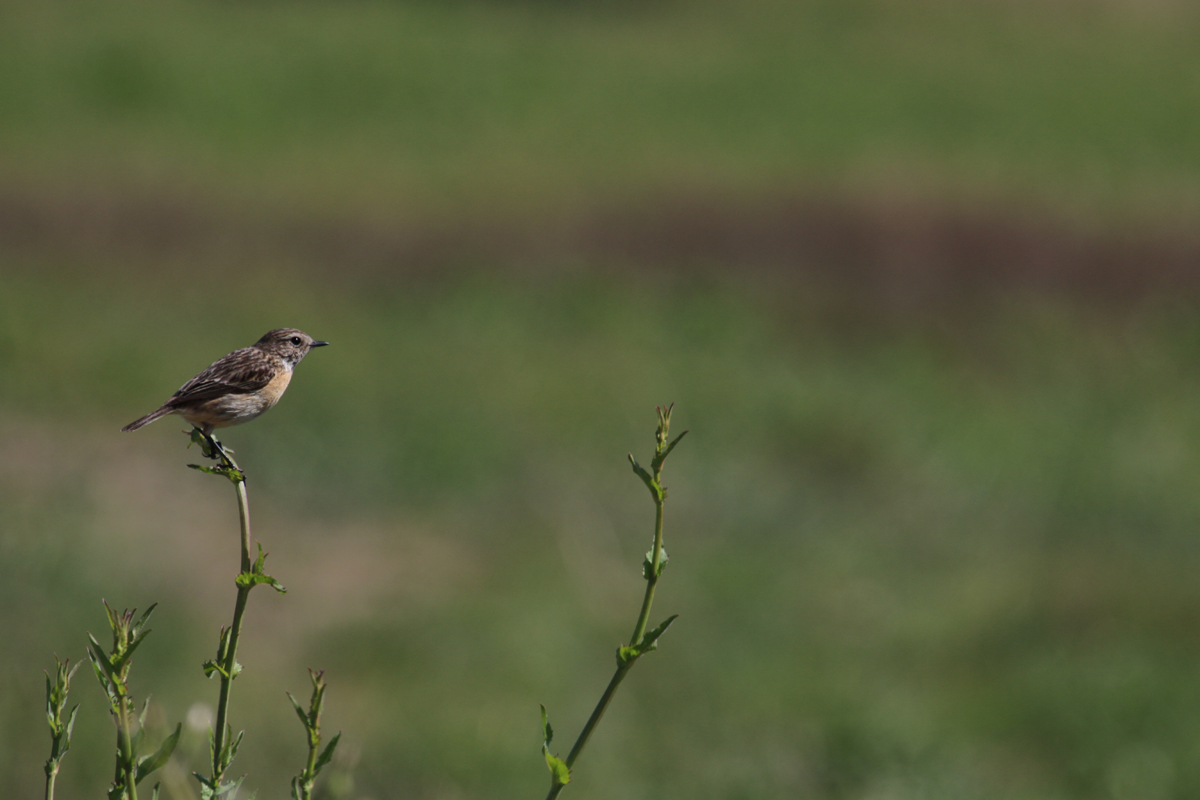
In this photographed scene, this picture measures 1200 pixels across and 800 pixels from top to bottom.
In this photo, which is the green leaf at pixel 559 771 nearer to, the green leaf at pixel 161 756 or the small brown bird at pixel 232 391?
the green leaf at pixel 161 756

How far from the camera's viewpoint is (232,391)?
5.41 ft

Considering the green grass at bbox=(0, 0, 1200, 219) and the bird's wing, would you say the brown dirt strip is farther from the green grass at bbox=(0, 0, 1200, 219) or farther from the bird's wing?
the bird's wing

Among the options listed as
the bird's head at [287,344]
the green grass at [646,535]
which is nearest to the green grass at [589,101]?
the green grass at [646,535]

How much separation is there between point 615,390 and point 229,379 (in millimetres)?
12314

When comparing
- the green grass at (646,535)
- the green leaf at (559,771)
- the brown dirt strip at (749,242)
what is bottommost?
the green leaf at (559,771)

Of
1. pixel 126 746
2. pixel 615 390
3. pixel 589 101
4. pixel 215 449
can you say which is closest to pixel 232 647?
pixel 126 746

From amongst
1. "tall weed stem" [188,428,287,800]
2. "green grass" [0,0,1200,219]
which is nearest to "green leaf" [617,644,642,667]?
"tall weed stem" [188,428,287,800]

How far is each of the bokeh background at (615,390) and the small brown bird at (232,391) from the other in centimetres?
39

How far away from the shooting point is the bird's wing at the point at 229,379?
1625mm

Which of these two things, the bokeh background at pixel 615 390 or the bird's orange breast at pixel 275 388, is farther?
the bokeh background at pixel 615 390

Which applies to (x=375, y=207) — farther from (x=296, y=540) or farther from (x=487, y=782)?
(x=487, y=782)

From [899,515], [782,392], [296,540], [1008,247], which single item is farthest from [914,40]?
[296,540]

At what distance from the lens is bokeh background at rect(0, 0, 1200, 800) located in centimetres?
838

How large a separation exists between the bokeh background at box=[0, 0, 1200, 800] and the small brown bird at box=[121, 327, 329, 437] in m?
0.39
